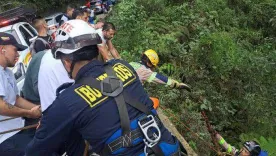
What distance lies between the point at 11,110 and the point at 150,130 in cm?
176

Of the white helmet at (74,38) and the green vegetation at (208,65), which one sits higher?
the white helmet at (74,38)

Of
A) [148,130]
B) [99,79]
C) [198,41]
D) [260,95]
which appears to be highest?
[99,79]

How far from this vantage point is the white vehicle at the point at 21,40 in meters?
6.29

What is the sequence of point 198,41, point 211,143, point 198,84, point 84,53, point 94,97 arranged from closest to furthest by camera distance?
1. point 94,97
2. point 84,53
3. point 211,143
4. point 198,84
5. point 198,41

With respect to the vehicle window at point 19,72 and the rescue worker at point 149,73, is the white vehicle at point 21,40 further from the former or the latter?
the rescue worker at point 149,73

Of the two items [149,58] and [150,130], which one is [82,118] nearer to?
[150,130]

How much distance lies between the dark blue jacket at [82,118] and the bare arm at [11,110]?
1.21m

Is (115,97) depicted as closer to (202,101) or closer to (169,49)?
(202,101)

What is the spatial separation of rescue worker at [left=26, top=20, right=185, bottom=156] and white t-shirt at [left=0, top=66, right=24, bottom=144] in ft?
4.23

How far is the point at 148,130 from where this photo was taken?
7.39ft

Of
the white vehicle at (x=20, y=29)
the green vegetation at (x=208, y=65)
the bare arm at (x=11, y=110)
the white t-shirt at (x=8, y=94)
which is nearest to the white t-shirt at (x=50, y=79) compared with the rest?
the bare arm at (x=11, y=110)

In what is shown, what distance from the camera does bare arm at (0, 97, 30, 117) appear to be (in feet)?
11.0

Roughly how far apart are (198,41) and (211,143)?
375 cm

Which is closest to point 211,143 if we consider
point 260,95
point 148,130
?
point 260,95
